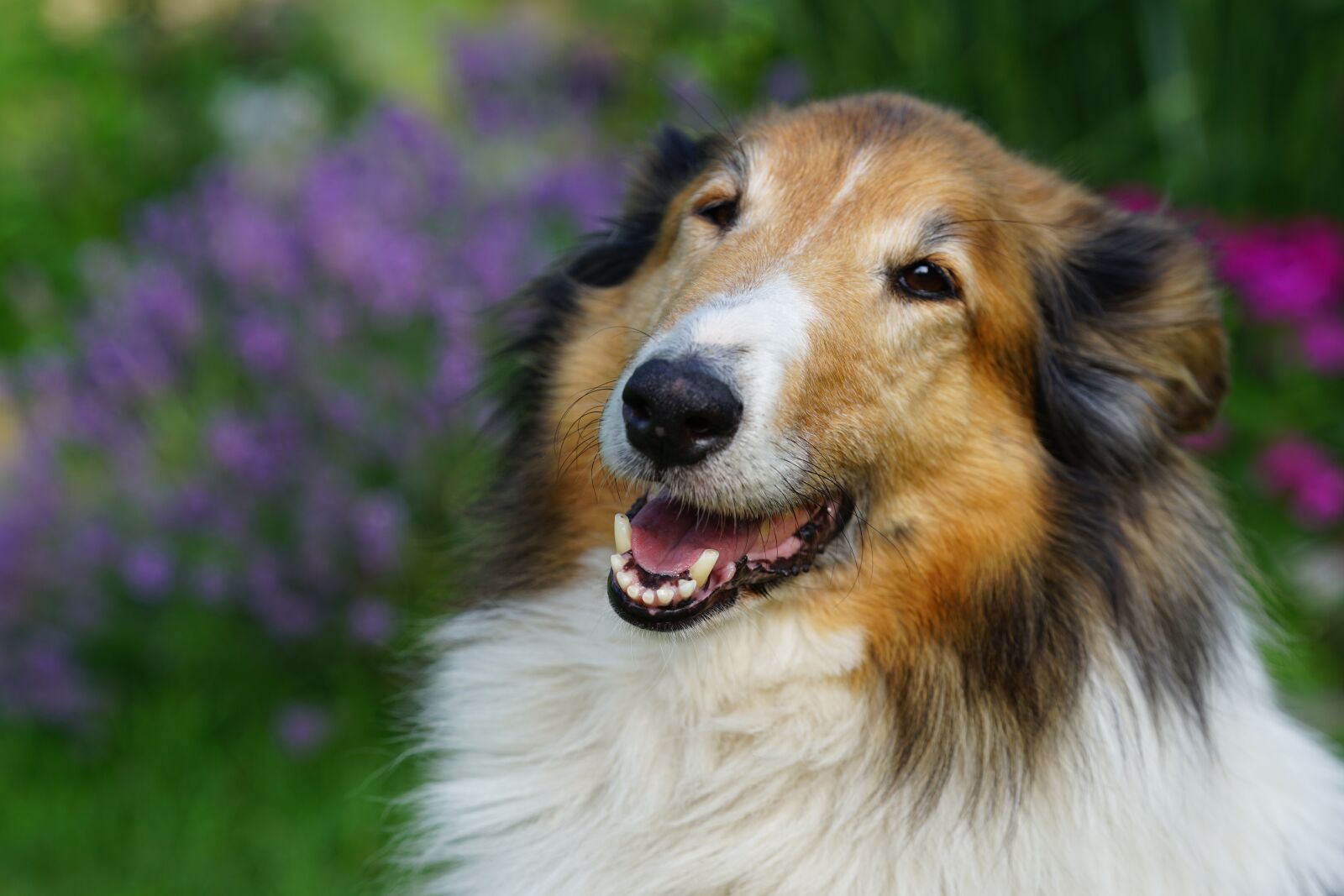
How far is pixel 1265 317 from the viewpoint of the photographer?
548cm

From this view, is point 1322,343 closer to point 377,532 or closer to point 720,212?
point 720,212

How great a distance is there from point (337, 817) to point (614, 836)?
2264 mm

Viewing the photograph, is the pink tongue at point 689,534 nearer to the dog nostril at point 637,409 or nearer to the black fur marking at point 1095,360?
the dog nostril at point 637,409

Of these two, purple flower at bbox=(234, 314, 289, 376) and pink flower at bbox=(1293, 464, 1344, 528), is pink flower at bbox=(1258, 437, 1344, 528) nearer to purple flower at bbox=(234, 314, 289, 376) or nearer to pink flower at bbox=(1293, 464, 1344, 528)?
pink flower at bbox=(1293, 464, 1344, 528)

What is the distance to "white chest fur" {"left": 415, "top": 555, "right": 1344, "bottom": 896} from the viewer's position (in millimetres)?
2521

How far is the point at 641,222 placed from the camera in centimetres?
322

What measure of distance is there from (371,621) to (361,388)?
80 centimetres

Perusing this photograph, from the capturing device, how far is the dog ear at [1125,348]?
2744 millimetres

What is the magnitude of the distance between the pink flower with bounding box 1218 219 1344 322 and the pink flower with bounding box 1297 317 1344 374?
5 centimetres

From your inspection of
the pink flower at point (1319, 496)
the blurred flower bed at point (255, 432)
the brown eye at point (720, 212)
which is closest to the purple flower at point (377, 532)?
the blurred flower bed at point (255, 432)

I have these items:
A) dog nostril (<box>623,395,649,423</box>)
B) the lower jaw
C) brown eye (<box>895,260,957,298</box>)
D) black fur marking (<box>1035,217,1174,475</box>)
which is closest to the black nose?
dog nostril (<box>623,395,649,423</box>)

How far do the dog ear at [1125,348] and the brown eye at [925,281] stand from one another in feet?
0.73

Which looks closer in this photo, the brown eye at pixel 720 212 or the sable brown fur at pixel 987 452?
the sable brown fur at pixel 987 452

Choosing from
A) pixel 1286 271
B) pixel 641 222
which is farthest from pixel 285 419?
pixel 1286 271
